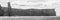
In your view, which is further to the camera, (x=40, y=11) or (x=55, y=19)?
(x=40, y=11)

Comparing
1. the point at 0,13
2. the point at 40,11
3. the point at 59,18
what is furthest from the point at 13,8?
the point at 59,18

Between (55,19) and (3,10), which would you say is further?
(3,10)

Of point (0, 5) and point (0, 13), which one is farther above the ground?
point (0, 5)

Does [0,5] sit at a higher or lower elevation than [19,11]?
higher

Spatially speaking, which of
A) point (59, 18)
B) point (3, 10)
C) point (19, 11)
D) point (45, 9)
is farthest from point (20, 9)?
point (59, 18)

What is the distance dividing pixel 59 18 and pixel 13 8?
1.51 metres

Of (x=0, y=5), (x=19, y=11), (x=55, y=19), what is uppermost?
(x=0, y=5)

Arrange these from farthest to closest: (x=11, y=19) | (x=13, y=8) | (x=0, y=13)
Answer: (x=13, y=8) → (x=0, y=13) → (x=11, y=19)

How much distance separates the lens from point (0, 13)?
229 centimetres

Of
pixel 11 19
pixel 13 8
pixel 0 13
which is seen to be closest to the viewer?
pixel 11 19

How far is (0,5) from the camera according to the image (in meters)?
2.45

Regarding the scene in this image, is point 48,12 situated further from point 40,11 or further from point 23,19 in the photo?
point 23,19

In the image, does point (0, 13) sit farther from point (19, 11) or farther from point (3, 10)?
point (19, 11)

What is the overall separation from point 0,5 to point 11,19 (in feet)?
3.85
